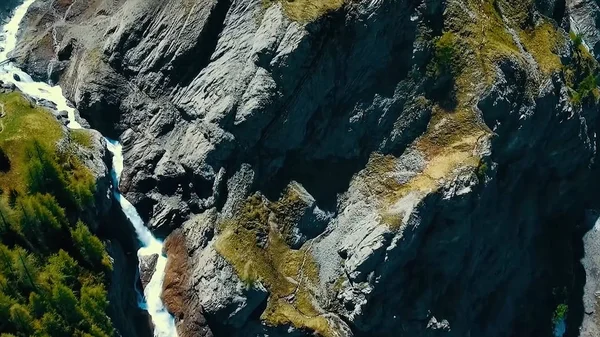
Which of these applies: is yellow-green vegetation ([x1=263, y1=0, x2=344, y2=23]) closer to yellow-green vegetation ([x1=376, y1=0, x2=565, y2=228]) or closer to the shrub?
yellow-green vegetation ([x1=376, y1=0, x2=565, y2=228])

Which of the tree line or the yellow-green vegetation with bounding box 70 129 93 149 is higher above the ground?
the yellow-green vegetation with bounding box 70 129 93 149

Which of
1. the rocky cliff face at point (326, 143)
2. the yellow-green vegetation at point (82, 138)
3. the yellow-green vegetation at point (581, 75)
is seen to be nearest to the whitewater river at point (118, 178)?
the rocky cliff face at point (326, 143)

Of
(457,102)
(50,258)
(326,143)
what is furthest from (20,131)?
(457,102)

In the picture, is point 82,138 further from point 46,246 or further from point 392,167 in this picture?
point 392,167

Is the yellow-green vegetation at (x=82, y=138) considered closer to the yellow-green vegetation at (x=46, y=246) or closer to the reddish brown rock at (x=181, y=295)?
the yellow-green vegetation at (x=46, y=246)

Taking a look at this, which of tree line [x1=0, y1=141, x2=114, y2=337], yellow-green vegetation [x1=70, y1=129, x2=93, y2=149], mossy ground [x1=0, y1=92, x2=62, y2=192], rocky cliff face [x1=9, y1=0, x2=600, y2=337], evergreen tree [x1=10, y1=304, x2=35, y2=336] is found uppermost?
rocky cliff face [x1=9, y1=0, x2=600, y2=337]

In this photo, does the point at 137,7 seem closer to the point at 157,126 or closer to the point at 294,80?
the point at 157,126

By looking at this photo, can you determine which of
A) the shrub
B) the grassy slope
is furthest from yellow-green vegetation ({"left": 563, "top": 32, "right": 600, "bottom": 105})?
the shrub
